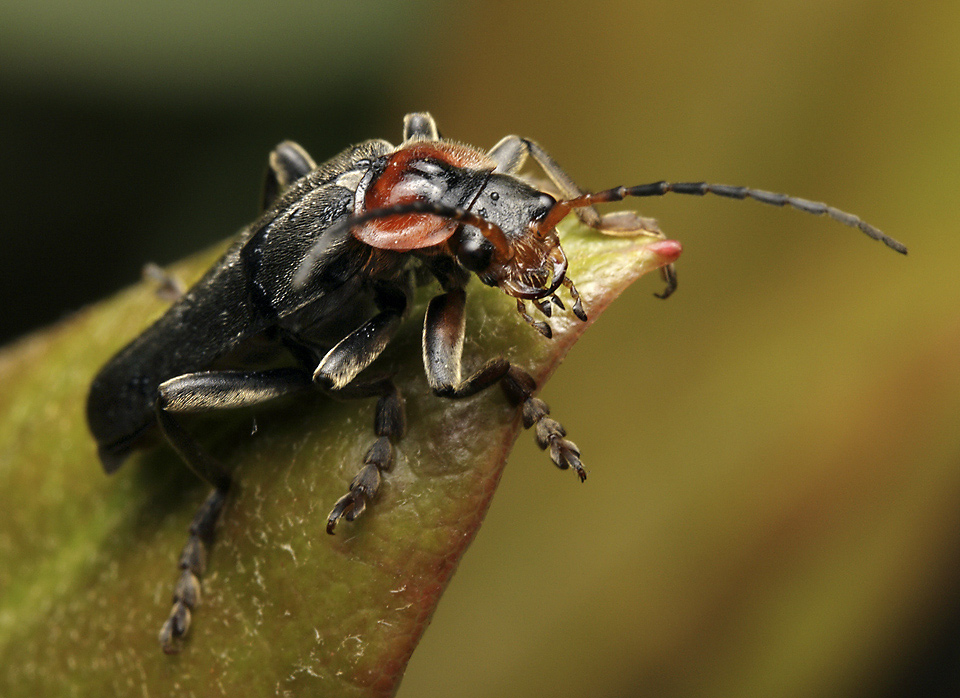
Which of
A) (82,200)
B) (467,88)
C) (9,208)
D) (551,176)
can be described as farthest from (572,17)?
(9,208)

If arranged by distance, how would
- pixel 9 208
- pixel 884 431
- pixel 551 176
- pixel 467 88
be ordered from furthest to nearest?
pixel 9 208
pixel 467 88
pixel 884 431
pixel 551 176

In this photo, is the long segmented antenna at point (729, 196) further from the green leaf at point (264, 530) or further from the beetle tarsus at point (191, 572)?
the beetle tarsus at point (191, 572)

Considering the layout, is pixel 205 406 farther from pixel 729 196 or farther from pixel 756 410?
pixel 756 410

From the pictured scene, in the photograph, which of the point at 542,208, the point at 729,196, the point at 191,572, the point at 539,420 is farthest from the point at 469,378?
the point at 191,572


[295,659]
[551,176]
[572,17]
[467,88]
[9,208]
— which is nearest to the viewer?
[295,659]

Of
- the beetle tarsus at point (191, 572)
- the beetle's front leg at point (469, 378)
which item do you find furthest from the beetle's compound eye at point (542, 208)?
the beetle tarsus at point (191, 572)

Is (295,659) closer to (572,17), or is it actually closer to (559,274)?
(559,274)

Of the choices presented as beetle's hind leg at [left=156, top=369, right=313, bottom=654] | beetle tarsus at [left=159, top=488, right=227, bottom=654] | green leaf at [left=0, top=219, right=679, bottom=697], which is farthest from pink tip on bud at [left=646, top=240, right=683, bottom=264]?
beetle tarsus at [left=159, top=488, right=227, bottom=654]
